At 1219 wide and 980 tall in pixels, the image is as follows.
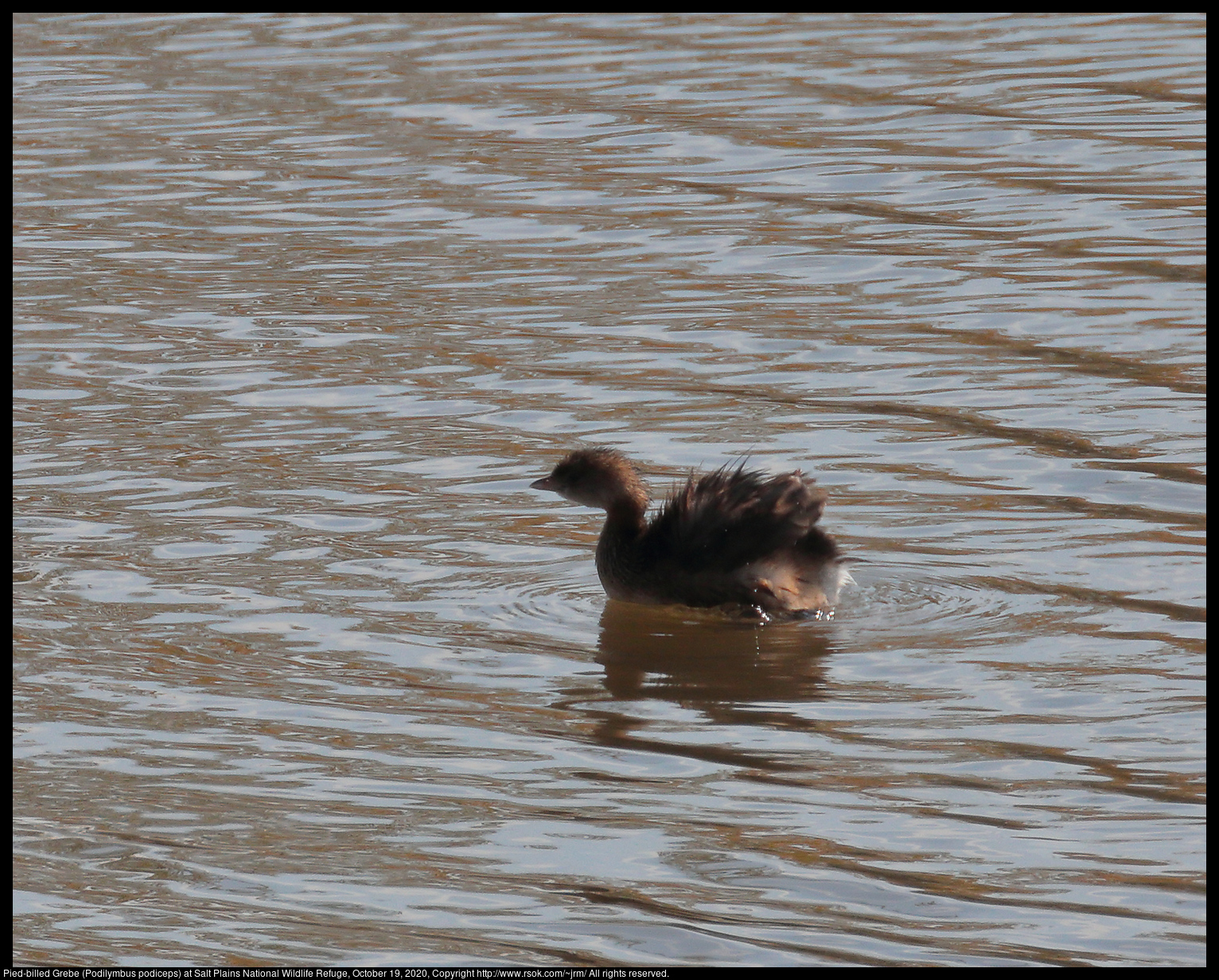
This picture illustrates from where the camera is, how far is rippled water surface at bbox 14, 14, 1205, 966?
19.2ft

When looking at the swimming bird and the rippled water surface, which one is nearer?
the rippled water surface

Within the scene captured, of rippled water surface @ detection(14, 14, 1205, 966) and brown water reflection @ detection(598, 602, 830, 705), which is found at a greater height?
rippled water surface @ detection(14, 14, 1205, 966)

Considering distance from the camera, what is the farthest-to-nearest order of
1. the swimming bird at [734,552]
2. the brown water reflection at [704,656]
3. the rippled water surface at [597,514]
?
the swimming bird at [734,552], the brown water reflection at [704,656], the rippled water surface at [597,514]

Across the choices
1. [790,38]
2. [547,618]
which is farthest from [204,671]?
[790,38]

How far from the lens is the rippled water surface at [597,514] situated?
586 cm

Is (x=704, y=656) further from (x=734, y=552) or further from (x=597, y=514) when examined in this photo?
(x=597, y=514)

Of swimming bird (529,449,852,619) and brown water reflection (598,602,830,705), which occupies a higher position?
swimming bird (529,449,852,619)

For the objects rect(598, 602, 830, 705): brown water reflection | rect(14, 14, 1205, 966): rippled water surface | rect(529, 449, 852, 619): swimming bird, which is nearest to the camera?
rect(14, 14, 1205, 966): rippled water surface

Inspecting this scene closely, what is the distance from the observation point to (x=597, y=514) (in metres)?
9.85

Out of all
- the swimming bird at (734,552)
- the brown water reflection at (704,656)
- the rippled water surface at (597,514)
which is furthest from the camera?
the swimming bird at (734,552)

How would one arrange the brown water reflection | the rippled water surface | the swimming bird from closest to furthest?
the rippled water surface < the brown water reflection < the swimming bird

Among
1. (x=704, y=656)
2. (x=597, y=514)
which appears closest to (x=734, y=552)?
(x=704, y=656)

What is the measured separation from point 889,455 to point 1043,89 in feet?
24.9

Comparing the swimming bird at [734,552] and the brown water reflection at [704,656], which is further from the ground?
the swimming bird at [734,552]
